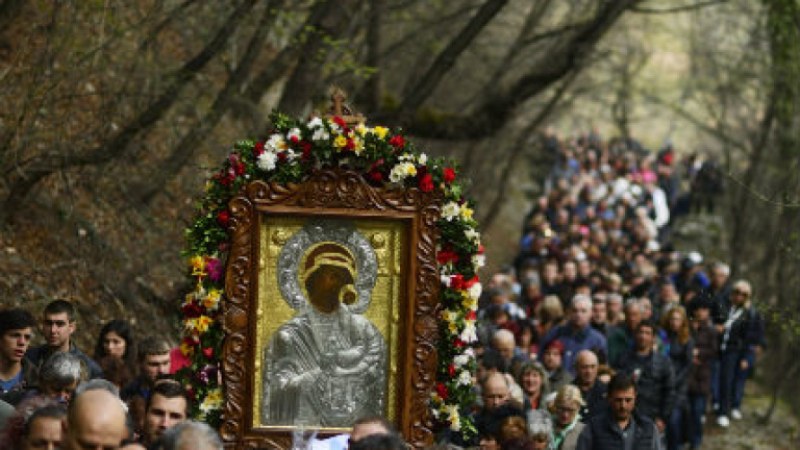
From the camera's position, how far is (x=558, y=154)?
47.2m

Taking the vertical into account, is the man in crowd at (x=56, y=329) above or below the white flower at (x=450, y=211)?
below

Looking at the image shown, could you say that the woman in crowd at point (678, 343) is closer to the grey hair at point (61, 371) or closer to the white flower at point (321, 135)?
the white flower at point (321, 135)

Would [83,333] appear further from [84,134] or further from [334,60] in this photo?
[334,60]

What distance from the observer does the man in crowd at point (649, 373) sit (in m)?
18.5

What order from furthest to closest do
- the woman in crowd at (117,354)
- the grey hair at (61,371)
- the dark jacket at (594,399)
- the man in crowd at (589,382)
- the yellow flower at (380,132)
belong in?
1. the man in crowd at (589,382)
2. the dark jacket at (594,399)
3. the woman in crowd at (117,354)
4. the yellow flower at (380,132)
5. the grey hair at (61,371)

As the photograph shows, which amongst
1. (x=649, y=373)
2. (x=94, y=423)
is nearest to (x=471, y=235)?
(x=649, y=373)

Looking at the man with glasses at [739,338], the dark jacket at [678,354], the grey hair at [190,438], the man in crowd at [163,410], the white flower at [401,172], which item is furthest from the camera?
the man with glasses at [739,338]

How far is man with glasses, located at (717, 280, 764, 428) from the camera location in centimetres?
2336

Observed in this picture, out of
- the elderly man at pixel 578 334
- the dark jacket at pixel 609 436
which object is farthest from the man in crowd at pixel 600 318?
the dark jacket at pixel 609 436

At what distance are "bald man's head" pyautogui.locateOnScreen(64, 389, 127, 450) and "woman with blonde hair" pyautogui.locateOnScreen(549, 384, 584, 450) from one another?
6.75 meters

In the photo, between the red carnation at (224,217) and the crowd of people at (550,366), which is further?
the red carnation at (224,217)

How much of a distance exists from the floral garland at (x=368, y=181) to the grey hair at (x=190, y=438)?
442cm

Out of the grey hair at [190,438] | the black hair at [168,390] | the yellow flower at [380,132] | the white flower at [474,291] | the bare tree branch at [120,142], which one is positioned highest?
the bare tree branch at [120,142]

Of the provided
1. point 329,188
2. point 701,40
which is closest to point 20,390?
point 329,188
